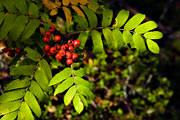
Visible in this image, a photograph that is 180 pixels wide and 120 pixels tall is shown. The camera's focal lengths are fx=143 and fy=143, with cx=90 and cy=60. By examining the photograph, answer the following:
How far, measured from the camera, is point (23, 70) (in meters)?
1.55

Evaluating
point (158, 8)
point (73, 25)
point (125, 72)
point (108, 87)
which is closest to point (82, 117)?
point (108, 87)

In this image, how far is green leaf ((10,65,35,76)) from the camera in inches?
59.8

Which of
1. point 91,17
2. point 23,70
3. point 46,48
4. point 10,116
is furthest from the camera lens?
point 46,48

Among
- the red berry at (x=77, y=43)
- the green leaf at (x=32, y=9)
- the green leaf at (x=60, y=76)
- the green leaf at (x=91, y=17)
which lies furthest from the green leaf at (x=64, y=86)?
the green leaf at (x=32, y=9)

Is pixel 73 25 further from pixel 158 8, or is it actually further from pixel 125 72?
pixel 158 8

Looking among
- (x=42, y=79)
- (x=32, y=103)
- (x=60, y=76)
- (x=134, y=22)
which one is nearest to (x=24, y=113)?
(x=32, y=103)

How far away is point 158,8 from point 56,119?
6.41 meters

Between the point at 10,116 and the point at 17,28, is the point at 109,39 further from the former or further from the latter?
the point at 10,116

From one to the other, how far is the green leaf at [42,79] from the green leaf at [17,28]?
0.43m

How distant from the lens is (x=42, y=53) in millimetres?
1881

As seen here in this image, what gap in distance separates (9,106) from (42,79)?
0.39 meters

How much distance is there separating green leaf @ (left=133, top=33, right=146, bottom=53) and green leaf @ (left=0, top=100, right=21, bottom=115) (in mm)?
1313

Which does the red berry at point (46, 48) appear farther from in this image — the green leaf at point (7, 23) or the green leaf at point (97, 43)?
the green leaf at point (97, 43)

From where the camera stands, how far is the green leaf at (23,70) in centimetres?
152
